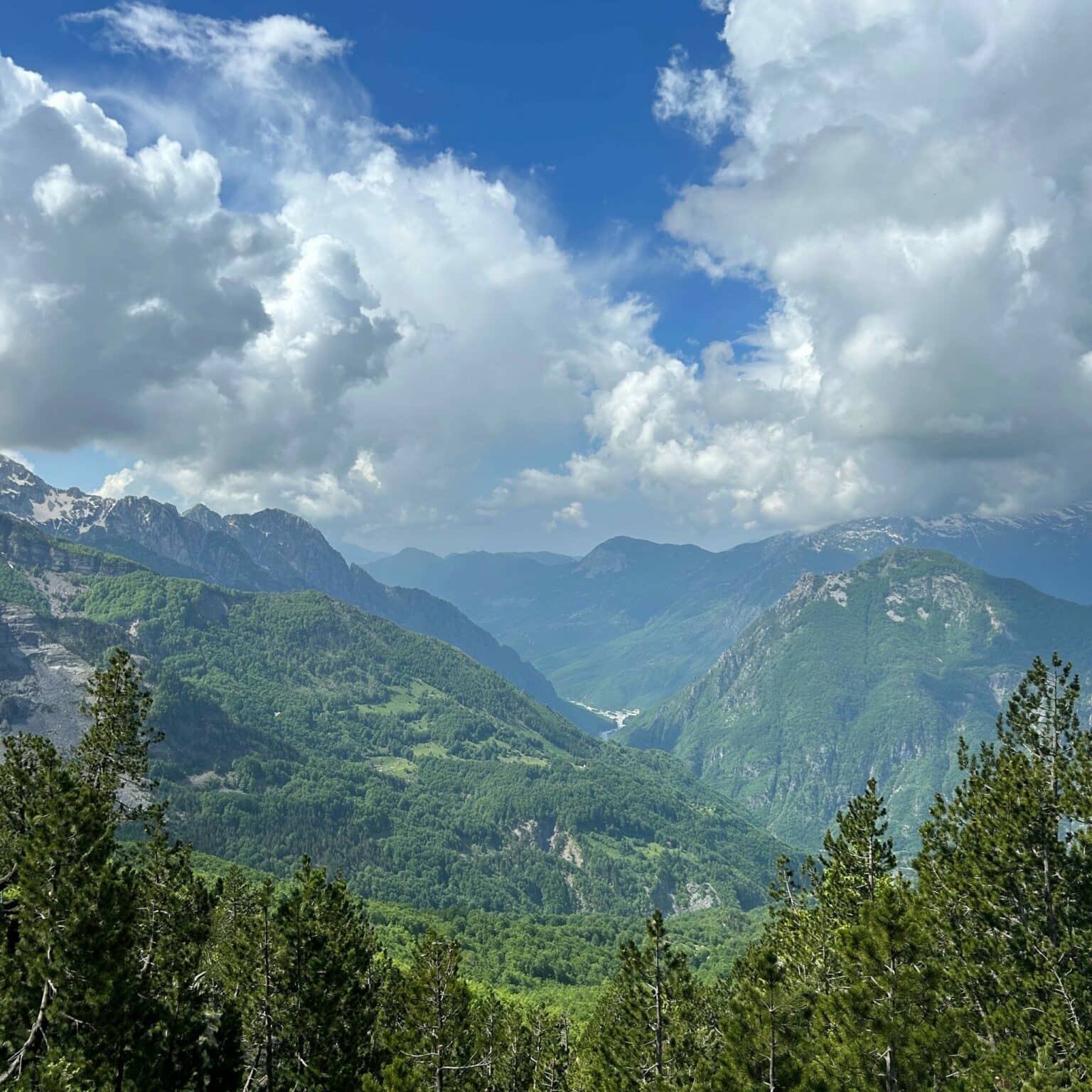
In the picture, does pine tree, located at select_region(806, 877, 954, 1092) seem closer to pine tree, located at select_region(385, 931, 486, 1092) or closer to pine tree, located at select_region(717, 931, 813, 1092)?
pine tree, located at select_region(717, 931, 813, 1092)

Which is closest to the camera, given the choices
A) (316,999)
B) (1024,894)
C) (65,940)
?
(65,940)

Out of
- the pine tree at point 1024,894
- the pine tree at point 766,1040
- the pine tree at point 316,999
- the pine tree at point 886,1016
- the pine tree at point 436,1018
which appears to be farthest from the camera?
the pine tree at point 316,999

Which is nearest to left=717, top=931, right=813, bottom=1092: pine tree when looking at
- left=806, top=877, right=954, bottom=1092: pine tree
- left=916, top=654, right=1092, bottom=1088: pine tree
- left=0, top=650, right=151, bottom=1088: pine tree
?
left=806, top=877, right=954, bottom=1092: pine tree

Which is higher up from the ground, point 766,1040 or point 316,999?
point 766,1040

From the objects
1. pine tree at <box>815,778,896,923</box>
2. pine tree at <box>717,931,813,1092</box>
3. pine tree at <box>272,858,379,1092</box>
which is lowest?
pine tree at <box>272,858,379,1092</box>

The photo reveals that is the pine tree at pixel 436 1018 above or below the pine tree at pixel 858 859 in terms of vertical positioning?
below

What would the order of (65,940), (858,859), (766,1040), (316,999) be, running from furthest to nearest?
(858,859) < (316,999) < (766,1040) < (65,940)

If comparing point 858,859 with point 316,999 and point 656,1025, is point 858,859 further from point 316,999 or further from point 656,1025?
point 316,999

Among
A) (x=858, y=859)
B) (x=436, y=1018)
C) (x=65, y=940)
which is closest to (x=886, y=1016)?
(x=858, y=859)

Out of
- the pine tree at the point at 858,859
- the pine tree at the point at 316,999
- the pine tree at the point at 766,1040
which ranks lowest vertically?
the pine tree at the point at 316,999

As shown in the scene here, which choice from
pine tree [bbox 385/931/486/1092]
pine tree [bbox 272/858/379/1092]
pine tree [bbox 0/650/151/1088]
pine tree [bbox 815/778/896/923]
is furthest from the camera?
pine tree [bbox 815/778/896/923]

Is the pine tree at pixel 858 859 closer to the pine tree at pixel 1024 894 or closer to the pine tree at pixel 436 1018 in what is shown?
the pine tree at pixel 1024 894

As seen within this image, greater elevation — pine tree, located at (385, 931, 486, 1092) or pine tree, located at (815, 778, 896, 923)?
pine tree, located at (815, 778, 896, 923)

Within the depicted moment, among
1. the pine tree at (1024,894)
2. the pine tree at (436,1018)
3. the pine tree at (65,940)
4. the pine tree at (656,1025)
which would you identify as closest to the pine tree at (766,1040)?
the pine tree at (656,1025)
